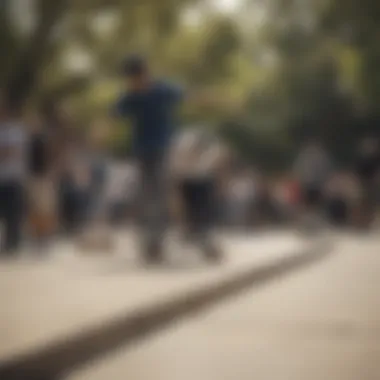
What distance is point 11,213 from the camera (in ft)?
4.47

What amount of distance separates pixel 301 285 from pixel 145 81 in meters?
0.30

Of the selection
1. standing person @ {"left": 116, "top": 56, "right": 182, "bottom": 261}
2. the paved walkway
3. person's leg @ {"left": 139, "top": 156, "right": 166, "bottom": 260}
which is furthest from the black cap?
the paved walkway

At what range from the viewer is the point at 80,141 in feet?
4.06

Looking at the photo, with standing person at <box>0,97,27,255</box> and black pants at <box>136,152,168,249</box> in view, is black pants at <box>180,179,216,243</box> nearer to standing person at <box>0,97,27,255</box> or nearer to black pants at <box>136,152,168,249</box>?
black pants at <box>136,152,168,249</box>

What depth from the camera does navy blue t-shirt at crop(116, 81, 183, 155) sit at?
3.98ft

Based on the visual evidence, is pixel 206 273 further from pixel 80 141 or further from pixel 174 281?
pixel 80 141

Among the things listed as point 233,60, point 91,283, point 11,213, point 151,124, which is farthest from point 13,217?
point 233,60

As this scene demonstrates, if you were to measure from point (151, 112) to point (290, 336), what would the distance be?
299mm

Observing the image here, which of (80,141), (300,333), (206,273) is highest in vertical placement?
(80,141)

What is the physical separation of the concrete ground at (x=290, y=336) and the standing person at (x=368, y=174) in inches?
1.2

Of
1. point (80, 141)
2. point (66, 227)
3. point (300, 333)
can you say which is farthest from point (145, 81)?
point (300, 333)

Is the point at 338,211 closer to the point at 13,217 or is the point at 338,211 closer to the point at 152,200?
the point at 152,200

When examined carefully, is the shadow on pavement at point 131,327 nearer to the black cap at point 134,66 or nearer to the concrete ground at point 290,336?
the concrete ground at point 290,336

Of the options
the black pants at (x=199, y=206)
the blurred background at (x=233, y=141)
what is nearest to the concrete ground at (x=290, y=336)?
the blurred background at (x=233, y=141)
